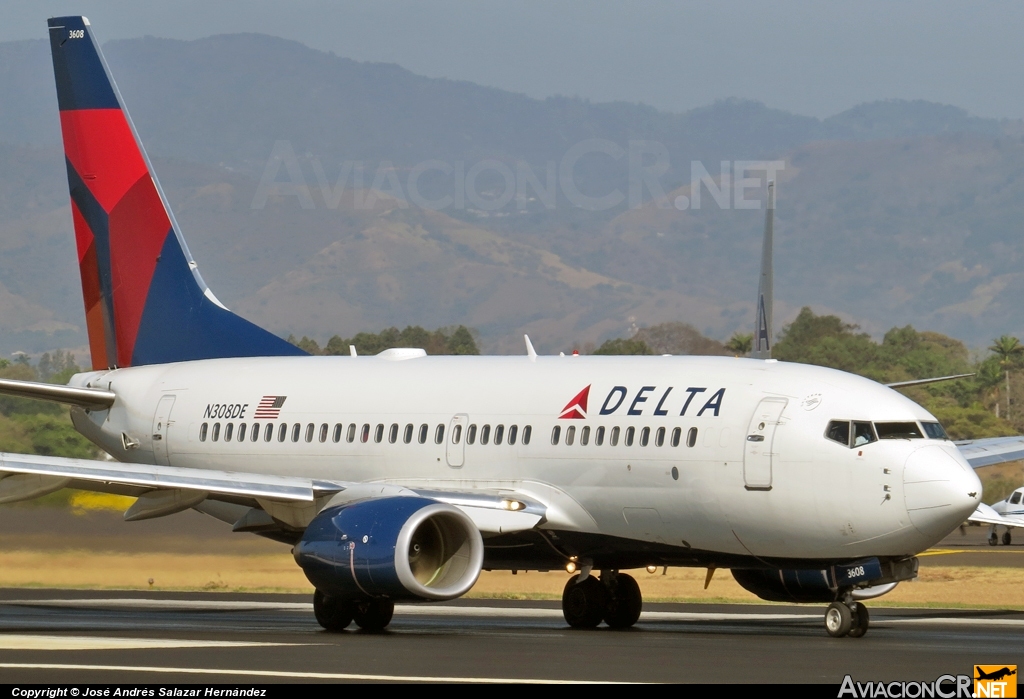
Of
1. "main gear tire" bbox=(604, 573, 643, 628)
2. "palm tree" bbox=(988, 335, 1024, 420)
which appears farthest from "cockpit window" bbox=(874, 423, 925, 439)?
"palm tree" bbox=(988, 335, 1024, 420)

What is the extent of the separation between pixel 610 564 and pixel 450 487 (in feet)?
8.57

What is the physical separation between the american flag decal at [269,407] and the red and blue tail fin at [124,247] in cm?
267

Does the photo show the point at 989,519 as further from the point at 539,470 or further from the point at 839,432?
the point at 839,432

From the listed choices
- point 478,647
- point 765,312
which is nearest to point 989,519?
point 765,312

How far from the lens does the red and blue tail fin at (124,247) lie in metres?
31.6

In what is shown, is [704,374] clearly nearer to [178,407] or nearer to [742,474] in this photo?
[742,474]

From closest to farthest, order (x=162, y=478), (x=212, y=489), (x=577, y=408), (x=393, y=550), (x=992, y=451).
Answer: (x=393, y=550) < (x=162, y=478) < (x=212, y=489) < (x=577, y=408) < (x=992, y=451)

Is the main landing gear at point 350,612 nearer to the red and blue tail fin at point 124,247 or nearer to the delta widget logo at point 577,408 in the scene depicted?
the delta widget logo at point 577,408

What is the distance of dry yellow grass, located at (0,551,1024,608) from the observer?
118 feet

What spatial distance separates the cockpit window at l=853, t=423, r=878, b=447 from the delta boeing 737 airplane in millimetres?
28

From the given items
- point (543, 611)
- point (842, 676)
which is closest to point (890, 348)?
point (543, 611)

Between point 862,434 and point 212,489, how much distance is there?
8596mm

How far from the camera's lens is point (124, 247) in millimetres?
31953

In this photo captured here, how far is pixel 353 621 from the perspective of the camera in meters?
25.5
